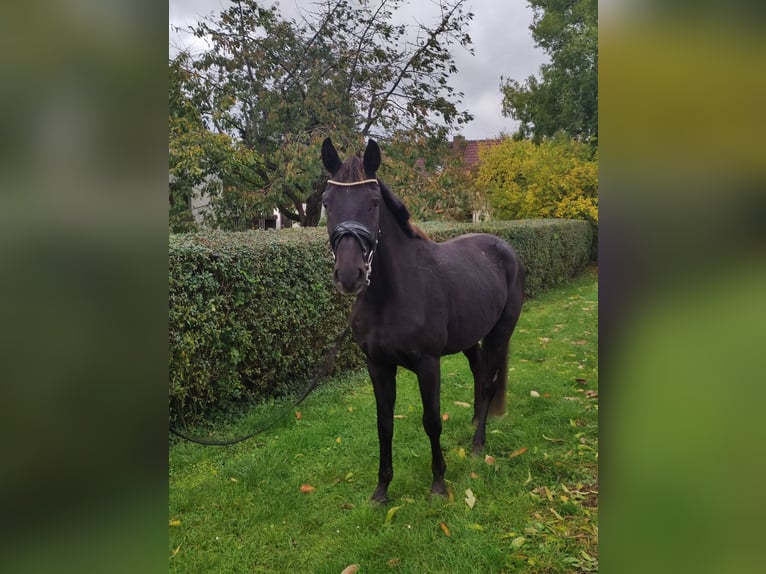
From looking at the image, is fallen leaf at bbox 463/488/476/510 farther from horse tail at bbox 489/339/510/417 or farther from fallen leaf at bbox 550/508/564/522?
horse tail at bbox 489/339/510/417

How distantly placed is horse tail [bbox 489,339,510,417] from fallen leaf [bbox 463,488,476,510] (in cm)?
114

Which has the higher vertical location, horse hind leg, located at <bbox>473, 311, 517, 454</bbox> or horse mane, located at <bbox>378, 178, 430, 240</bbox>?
horse mane, located at <bbox>378, 178, 430, 240</bbox>

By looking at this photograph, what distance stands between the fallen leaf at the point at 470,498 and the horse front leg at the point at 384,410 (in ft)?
1.64

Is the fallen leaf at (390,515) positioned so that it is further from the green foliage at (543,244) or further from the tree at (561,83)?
the tree at (561,83)

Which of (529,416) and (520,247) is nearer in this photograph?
(529,416)

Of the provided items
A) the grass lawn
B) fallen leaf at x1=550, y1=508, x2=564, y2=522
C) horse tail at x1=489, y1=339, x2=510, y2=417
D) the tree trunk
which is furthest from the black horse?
the tree trunk

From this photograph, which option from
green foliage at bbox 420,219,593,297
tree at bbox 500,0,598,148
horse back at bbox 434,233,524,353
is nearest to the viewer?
horse back at bbox 434,233,524,353

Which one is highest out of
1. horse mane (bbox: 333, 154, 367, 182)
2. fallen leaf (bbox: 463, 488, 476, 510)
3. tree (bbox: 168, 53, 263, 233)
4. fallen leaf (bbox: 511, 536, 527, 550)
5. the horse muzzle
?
tree (bbox: 168, 53, 263, 233)

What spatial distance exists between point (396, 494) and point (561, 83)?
1400 centimetres

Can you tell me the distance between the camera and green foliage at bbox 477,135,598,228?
12.8 meters
